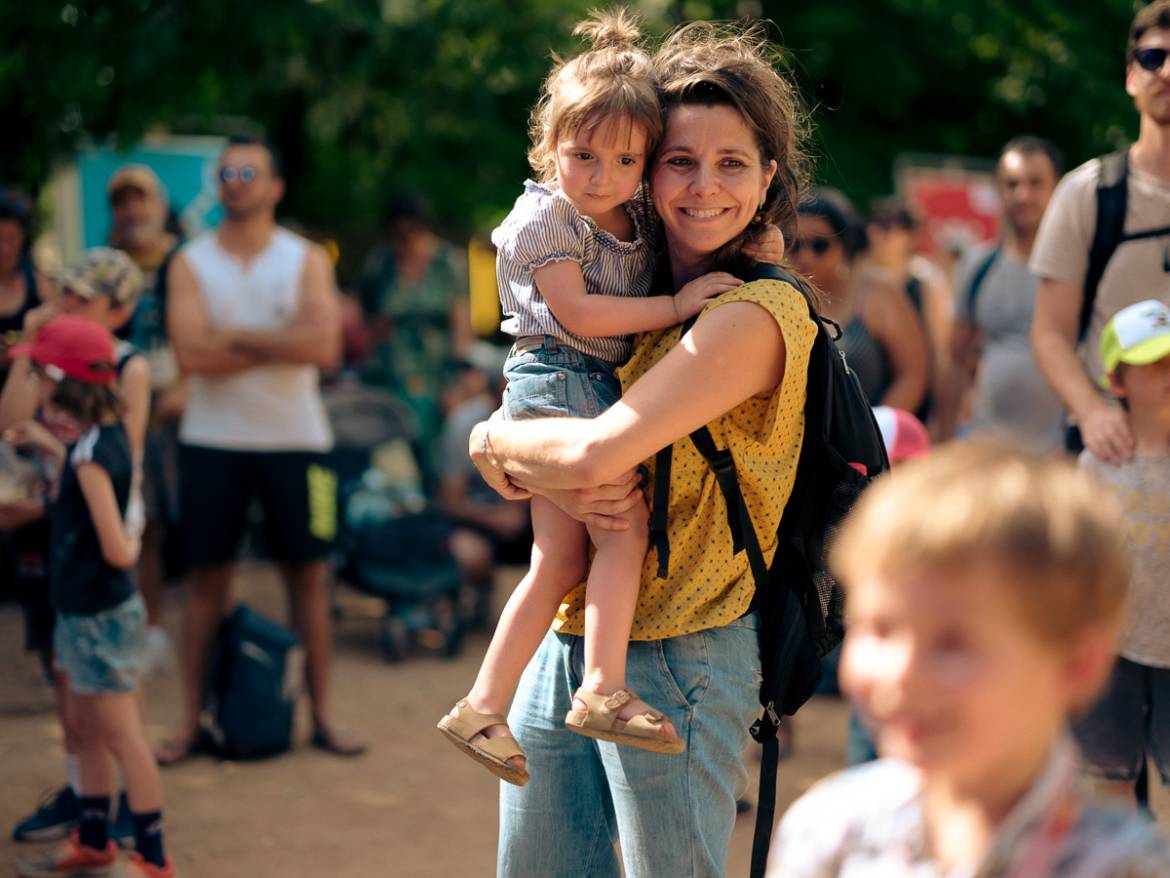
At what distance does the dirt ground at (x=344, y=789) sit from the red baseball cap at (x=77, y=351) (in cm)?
161

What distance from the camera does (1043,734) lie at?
1387 mm

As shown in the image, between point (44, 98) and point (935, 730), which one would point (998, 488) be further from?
point (44, 98)

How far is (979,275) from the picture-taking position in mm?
6301

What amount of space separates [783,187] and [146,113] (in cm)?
644

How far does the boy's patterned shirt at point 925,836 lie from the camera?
140 cm

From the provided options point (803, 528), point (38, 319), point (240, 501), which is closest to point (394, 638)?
point (240, 501)

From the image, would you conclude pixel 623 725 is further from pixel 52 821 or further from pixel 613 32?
pixel 52 821

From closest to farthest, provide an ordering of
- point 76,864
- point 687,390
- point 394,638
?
point 687,390 < point 76,864 < point 394,638

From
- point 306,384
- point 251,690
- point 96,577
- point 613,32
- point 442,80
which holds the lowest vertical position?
point 251,690

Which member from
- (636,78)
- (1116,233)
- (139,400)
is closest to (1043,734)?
(636,78)

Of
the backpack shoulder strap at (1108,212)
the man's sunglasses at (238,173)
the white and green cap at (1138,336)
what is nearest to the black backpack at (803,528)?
the white and green cap at (1138,336)

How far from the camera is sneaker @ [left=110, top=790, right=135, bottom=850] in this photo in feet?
15.2

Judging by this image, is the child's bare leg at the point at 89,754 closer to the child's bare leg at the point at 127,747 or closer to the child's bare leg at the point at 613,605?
the child's bare leg at the point at 127,747

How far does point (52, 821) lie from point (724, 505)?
3292 millimetres
